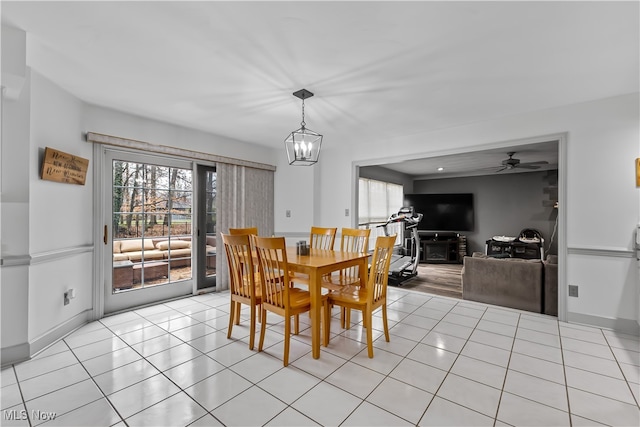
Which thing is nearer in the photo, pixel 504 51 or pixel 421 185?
pixel 504 51

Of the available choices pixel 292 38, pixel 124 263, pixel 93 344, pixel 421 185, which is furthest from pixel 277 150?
pixel 421 185

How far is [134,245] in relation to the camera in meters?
3.65

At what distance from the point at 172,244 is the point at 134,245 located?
0.48m

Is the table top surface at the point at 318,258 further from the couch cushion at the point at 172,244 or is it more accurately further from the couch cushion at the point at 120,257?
the couch cushion at the point at 120,257

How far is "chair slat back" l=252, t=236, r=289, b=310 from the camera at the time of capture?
2.29 m

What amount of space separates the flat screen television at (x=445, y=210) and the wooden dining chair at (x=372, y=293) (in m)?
5.42

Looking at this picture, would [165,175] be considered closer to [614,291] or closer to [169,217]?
[169,217]

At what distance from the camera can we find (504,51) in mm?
2143

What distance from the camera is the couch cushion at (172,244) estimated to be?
391 cm

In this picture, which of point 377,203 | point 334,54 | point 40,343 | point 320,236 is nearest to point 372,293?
point 320,236

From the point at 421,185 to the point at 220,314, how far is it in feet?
22.0

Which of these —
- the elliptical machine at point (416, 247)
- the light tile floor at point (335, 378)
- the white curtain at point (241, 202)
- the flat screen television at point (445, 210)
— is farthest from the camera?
the flat screen television at point (445, 210)

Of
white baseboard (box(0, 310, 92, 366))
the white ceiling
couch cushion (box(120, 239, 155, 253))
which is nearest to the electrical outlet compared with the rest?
white baseboard (box(0, 310, 92, 366))

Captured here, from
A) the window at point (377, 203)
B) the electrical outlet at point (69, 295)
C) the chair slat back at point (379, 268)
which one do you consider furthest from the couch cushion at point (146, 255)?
the window at point (377, 203)
